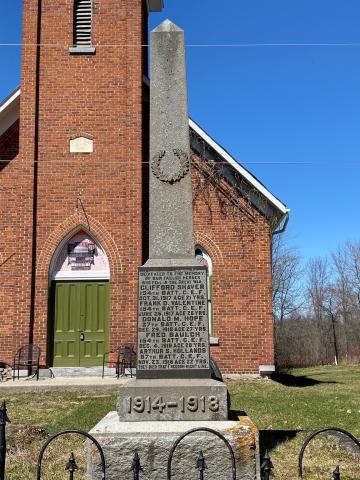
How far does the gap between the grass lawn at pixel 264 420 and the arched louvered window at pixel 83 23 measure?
348 inches

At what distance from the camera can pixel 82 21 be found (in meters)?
14.1

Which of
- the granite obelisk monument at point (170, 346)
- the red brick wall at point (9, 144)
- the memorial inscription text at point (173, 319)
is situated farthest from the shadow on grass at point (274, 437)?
the red brick wall at point (9, 144)

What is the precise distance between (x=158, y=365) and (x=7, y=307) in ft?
29.8

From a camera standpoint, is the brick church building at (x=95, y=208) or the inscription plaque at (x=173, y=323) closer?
the inscription plaque at (x=173, y=323)

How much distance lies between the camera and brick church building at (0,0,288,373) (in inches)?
513

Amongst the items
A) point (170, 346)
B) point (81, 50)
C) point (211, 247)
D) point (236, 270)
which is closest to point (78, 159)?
point (81, 50)

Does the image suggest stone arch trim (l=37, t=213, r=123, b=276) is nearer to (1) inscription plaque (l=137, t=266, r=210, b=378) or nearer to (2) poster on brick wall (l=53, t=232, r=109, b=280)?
(2) poster on brick wall (l=53, t=232, r=109, b=280)

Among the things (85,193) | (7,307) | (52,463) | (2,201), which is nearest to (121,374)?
→ (7,307)

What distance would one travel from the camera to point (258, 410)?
27.6ft

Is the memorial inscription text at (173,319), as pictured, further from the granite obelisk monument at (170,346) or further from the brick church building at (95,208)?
the brick church building at (95,208)

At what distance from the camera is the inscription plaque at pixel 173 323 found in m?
5.03

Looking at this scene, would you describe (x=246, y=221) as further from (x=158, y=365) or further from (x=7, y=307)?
(x=158, y=365)

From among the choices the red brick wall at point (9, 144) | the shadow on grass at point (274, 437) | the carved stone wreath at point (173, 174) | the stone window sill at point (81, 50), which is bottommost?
the shadow on grass at point (274, 437)

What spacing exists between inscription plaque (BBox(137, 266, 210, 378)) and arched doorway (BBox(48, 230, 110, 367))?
26.7 ft
